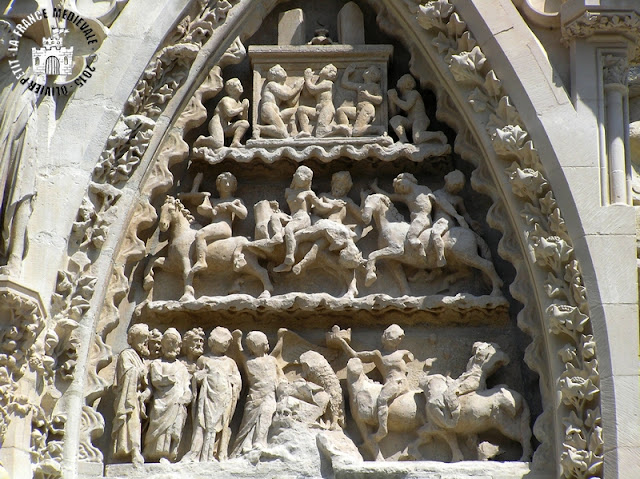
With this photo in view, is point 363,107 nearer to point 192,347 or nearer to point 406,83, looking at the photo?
point 406,83

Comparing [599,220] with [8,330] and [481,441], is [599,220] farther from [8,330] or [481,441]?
[8,330]

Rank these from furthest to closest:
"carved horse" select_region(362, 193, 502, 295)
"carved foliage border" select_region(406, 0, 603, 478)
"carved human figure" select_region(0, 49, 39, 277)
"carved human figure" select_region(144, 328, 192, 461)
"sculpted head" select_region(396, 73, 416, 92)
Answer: "sculpted head" select_region(396, 73, 416, 92) → "carved horse" select_region(362, 193, 502, 295) → "carved human figure" select_region(144, 328, 192, 461) → "carved human figure" select_region(0, 49, 39, 277) → "carved foliage border" select_region(406, 0, 603, 478)

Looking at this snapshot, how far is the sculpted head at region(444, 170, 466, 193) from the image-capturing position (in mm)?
9820

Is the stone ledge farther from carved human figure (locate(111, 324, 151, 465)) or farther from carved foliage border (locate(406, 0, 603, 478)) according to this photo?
carved foliage border (locate(406, 0, 603, 478))

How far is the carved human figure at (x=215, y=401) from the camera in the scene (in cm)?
920

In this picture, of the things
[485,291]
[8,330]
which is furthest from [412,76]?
[8,330]

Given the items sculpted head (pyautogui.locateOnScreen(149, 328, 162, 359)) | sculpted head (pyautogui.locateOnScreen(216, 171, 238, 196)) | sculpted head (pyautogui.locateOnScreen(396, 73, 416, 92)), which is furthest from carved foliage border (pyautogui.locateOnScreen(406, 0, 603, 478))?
sculpted head (pyautogui.locateOnScreen(149, 328, 162, 359))

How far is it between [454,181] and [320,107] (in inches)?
39.1

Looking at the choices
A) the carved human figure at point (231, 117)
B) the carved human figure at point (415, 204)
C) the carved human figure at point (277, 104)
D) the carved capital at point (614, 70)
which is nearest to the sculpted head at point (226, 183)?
the carved human figure at point (231, 117)

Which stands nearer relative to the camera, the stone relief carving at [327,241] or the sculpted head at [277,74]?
the stone relief carving at [327,241]

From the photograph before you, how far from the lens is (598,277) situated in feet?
29.1

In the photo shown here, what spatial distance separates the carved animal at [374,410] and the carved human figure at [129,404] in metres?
1.22

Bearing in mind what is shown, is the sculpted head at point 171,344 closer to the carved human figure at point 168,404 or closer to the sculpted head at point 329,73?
the carved human figure at point 168,404

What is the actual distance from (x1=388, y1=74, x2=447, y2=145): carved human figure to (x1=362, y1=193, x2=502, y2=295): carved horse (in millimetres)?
622
